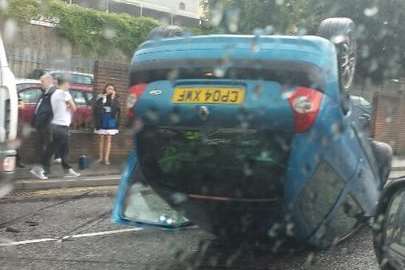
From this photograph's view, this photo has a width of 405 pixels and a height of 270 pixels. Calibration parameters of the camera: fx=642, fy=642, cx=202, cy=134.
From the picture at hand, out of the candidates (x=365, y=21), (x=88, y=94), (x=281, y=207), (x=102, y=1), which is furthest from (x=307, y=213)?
(x=102, y=1)

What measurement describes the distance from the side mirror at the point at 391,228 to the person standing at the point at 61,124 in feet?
23.0

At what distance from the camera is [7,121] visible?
700 cm

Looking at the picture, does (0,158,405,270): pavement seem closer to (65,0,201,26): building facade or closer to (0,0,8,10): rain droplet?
(0,0,8,10): rain droplet

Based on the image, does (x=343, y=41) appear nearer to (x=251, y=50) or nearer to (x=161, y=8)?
(x=251, y=50)

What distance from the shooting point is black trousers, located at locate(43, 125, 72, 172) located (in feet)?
34.4

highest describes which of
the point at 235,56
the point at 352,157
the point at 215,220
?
the point at 235,56

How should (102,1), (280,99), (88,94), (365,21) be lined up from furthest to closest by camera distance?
1. (102,1)
2. (365,21)
3. (88,94)
4. (280,99)

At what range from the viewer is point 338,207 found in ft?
16.2

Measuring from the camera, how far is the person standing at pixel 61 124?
34.1ft

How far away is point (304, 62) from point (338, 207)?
50.4 inches

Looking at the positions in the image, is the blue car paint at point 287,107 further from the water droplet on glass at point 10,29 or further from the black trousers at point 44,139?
the water droplet on glass at point 10,29

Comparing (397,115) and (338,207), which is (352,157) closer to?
(338,207)

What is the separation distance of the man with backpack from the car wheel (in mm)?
6482

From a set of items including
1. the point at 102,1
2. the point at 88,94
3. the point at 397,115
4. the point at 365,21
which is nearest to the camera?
the point at 88,94
